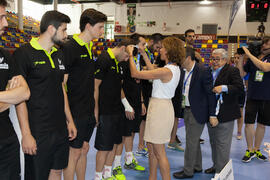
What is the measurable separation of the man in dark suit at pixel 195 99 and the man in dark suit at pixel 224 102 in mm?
121

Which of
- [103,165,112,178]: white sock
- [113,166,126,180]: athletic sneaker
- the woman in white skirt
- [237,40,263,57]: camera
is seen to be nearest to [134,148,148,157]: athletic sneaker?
[113,166,126,180]: athletic sneaker

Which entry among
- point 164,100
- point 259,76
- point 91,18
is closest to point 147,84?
point 164,100

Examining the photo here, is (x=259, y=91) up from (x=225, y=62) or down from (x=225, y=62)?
down

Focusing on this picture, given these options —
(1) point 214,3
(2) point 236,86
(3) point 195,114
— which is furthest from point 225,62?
(1) point 214,3

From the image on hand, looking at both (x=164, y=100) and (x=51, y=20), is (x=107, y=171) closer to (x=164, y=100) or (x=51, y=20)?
(x=164, y=100)

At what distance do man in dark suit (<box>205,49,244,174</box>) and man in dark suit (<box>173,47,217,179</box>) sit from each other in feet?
0.40

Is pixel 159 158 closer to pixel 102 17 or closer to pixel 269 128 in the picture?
pixel 102 17

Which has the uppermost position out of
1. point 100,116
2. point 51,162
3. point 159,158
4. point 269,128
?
point 100,116

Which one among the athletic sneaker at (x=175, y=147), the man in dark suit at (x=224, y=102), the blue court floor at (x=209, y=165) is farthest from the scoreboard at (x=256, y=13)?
the man in dark suit at (x=224, y=102)

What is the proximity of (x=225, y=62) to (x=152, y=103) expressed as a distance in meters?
1.21

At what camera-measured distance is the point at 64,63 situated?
2021mm

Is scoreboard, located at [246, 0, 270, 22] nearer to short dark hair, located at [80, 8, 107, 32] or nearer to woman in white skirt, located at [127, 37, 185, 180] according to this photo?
woman in white skirt, located at [127, 37, 185, 180]

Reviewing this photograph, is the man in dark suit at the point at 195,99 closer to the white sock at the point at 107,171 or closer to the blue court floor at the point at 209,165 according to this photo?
the blue court floor at the point at 209,165

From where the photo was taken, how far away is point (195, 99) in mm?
2996
